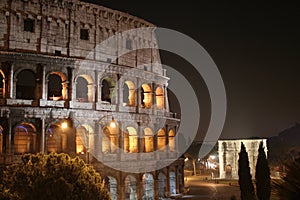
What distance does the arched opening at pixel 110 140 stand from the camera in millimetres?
28047

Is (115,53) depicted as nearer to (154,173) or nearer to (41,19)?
(41,19)

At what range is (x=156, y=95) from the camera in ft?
109

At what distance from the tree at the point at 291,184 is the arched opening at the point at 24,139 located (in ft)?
70.1

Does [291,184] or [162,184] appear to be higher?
[291,184]

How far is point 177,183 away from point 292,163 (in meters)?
27.3

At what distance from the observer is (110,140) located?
28422 millimetres

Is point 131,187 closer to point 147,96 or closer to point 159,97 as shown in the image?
point 147,96

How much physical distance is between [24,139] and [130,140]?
844cm

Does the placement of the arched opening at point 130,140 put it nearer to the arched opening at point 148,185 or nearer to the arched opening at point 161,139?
the arched opening at point 148,185

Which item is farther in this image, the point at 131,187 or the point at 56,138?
the point at 131,187

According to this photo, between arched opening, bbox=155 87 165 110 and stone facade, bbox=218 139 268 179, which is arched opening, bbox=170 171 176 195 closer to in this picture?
arched opening, bbox=155 87 165 110

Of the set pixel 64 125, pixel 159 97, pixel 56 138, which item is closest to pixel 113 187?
pixel 56 138

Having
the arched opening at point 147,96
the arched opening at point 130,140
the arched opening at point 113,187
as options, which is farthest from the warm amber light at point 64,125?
the arched opening at point 147,96

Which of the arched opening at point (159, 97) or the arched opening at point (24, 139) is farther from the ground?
the arched opening at point (159, 97)
